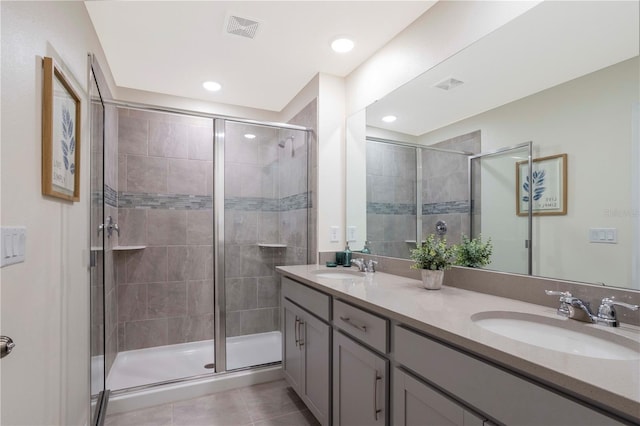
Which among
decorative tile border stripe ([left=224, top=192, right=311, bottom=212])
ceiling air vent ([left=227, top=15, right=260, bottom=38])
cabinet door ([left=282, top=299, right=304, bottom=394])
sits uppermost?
ceiling air vent ([left=227, top=15, right=260, bottom=38])

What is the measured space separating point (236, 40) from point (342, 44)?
74cm

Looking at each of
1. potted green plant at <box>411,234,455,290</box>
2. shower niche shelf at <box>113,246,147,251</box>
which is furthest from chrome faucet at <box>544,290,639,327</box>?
shower niche shelf at <box>113,246,147,251</box>

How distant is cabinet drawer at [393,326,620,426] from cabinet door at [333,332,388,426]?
0.65 ft

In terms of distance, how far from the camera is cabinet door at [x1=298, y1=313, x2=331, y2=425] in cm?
172

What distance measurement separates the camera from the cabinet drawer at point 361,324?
129cm

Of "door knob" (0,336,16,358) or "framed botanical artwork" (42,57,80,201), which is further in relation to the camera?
"framed botanical artwork" (42,57,80,201)

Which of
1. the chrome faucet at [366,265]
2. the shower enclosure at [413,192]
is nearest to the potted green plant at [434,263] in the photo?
the shower enclosure at [413,192]

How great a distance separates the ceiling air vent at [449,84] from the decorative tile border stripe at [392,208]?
2.43 ft

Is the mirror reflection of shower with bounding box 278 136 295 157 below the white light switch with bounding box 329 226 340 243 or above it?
above

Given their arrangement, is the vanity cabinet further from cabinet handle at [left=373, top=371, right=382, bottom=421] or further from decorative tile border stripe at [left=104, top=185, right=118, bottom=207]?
decorative tile border stripe at [left=104, top=185, right=118, bottom=207]

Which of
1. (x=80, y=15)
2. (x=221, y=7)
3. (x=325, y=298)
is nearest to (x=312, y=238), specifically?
(x=325, y=298)

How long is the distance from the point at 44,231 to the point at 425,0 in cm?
216

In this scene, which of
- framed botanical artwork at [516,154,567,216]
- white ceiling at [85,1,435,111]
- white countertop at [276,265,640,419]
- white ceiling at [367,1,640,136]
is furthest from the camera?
white ceiling at [85,1,435,111]

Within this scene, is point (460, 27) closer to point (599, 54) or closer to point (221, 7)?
point (599, 54)
